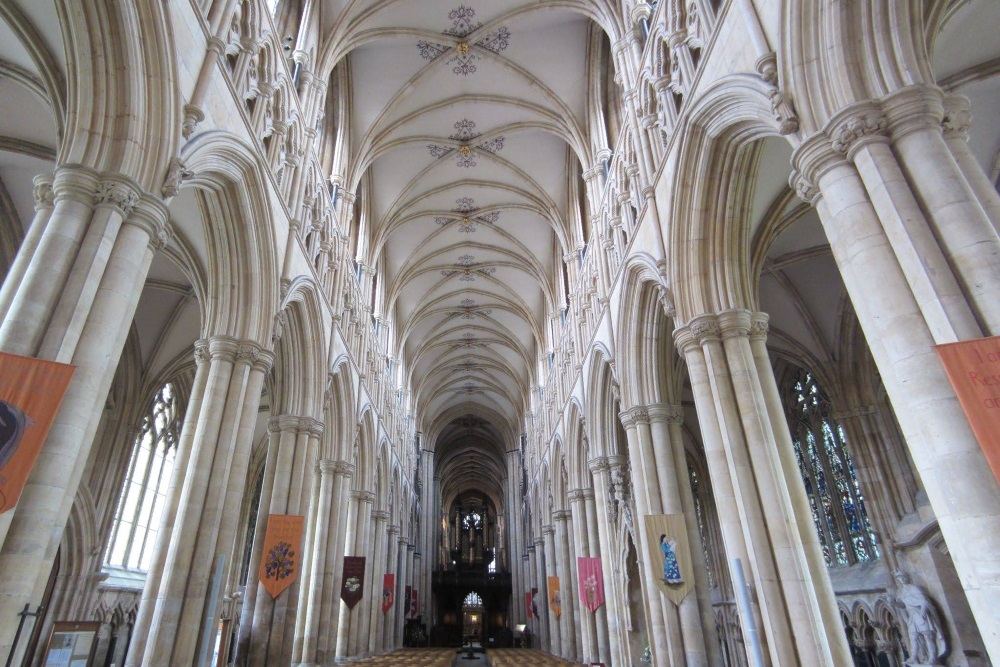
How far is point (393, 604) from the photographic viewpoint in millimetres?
24188

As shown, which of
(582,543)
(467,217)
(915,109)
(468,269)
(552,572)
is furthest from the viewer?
(468,269)

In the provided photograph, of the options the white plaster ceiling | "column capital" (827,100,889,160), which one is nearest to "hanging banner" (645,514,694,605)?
"column capital" (827,100,889,160)

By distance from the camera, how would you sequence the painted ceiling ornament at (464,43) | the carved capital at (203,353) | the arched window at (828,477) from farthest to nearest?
1. the painted ceiling ornament at (464,43)
2. the arched window at (828,477)
3. the carved capital at (203,353)

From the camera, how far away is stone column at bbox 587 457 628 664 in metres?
14.2

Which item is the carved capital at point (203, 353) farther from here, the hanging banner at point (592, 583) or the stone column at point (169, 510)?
the hanging banner at point (592, 583)

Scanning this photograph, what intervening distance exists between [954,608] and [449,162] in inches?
681

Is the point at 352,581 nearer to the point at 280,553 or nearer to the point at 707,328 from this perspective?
the point at 280,553

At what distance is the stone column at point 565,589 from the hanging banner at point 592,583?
598 centimetres

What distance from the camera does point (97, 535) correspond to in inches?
597

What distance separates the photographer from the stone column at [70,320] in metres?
4.64

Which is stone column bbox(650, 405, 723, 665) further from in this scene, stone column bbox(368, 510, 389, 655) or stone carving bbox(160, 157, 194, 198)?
stone column bbox(368, 510, 389, 655)

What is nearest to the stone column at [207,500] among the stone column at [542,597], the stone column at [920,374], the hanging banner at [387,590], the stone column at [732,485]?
the stone column at [732,485]

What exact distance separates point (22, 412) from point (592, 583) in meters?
14.0

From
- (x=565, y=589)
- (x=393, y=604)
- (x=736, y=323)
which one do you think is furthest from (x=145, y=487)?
(x=736, y=323)
